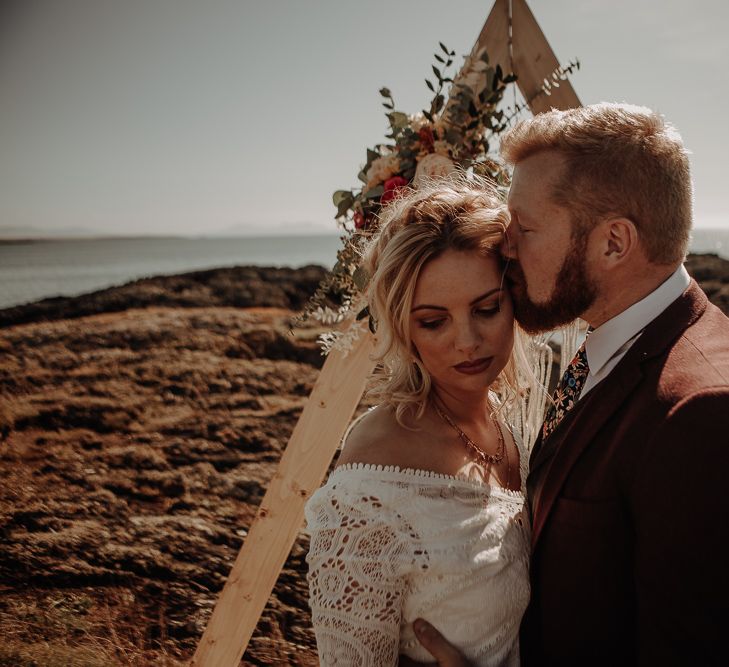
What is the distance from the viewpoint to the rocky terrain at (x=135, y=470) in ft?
11.1

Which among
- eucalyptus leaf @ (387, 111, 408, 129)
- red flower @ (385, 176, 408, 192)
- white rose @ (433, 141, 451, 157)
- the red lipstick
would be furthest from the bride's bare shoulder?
eucalyptus leaf @ (387, 111, 408, 129)

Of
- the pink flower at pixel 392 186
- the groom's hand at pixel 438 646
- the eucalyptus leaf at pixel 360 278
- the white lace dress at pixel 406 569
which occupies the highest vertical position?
the pink flower at pixel 392 186

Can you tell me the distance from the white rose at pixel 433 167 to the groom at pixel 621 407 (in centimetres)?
36

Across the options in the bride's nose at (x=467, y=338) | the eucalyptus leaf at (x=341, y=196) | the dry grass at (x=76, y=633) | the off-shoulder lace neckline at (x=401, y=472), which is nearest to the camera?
the off-shoulder lace neckline at (x=401, y=472)

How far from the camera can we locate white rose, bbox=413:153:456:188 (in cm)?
223

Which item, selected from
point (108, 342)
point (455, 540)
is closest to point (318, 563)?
point (455, 540)

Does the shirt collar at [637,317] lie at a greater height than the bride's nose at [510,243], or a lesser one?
lesser

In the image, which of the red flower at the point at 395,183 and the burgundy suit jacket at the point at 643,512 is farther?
the red flower at the point at 395,183

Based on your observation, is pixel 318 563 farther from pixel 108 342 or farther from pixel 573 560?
pixel 108 342

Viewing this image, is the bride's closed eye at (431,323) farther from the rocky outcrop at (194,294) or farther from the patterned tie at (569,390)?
the rocky outcrop at (194,294)

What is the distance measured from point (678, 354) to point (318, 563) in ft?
3.45

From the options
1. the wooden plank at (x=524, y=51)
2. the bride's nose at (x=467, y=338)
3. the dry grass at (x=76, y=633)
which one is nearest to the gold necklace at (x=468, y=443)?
the bride's nose at (x=467, y=338)

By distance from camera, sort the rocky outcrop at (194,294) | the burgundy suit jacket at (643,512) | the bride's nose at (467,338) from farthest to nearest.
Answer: the rocky outcrop at (194,294) → the bride's nose at (467,338) → the burgundy suit jacket at (643,512)

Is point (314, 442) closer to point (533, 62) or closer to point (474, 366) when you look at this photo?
point (474, 366)
